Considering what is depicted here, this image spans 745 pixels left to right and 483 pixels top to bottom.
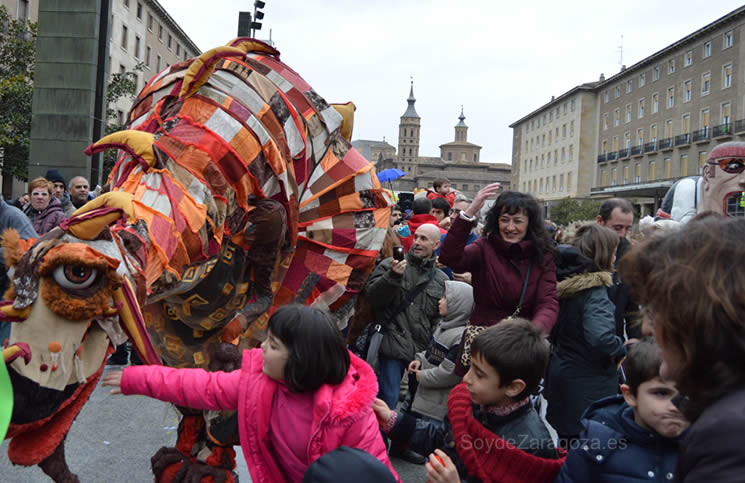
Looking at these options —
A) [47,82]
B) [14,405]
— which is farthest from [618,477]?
[47,82]

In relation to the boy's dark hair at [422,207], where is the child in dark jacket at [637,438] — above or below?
below

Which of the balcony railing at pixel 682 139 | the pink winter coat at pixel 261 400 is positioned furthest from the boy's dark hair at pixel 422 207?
the balcony railing at pixel 682 139

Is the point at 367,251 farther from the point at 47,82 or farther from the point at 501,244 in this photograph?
the point at 47,82

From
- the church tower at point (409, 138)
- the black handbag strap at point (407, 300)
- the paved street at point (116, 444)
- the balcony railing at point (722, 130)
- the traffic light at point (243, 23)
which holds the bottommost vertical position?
the paved street at point (116, 444)

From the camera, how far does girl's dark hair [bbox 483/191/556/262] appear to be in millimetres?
4020

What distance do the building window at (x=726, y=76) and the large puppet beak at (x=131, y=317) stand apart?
46222 mm

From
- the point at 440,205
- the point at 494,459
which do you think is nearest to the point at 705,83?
A: the point at 440,205

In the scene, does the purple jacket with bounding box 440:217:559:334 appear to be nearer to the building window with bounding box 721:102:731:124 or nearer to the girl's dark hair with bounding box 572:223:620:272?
the girl's dark hair with bounding box 572:223:620:272

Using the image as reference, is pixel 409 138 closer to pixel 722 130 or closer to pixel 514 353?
pixel 722 130

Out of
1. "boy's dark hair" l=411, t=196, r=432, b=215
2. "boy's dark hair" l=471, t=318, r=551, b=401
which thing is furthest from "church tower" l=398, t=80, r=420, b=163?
"boy's dark hair" l=471, t=318, r=551, b=401

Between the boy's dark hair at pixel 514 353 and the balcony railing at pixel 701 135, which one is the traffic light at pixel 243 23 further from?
the balcony railing at pixel 701 135

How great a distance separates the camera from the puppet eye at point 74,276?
2.30m

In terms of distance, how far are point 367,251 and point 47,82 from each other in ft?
20.0

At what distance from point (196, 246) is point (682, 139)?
4978 centimetres
